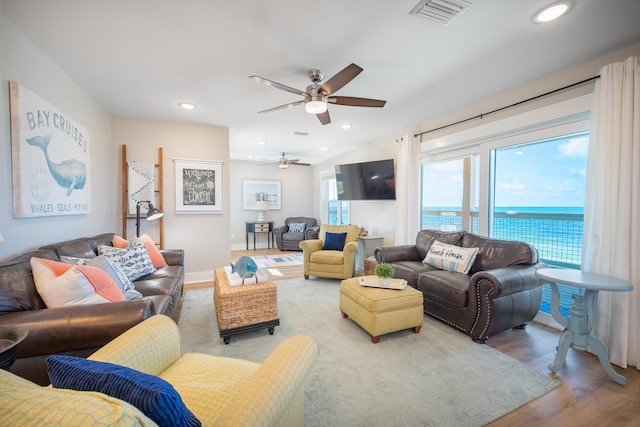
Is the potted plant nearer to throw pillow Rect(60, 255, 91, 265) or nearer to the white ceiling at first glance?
the white ceiling

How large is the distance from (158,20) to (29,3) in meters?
0.73

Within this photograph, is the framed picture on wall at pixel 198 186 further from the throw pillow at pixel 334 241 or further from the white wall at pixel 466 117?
the white wall at pixel 466 117

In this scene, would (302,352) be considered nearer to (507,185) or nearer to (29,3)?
(29,3)

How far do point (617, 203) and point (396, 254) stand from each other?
2.07 metres

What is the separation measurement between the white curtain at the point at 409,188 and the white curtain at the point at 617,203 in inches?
79.4

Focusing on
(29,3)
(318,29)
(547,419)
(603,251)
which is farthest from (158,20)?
(603,251)

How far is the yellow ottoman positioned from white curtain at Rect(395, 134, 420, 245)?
177cm

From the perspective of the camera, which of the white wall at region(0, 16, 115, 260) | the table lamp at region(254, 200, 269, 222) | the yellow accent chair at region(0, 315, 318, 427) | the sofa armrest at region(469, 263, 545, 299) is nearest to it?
the yellow accent chair at region(0, 315, 318, 427)

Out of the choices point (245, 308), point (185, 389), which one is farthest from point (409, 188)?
point (185, 389)

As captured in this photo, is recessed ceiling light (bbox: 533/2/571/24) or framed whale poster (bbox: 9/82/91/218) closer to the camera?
recessed ceiling light (bbox: 533/2/571/24)

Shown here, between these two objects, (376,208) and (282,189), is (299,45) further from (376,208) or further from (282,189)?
(282,189)

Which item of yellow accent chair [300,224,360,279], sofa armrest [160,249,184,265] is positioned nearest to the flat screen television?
yellow accent chair [300,224,360,279]

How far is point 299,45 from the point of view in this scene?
79.6 inches

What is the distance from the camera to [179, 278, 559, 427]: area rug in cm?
150
